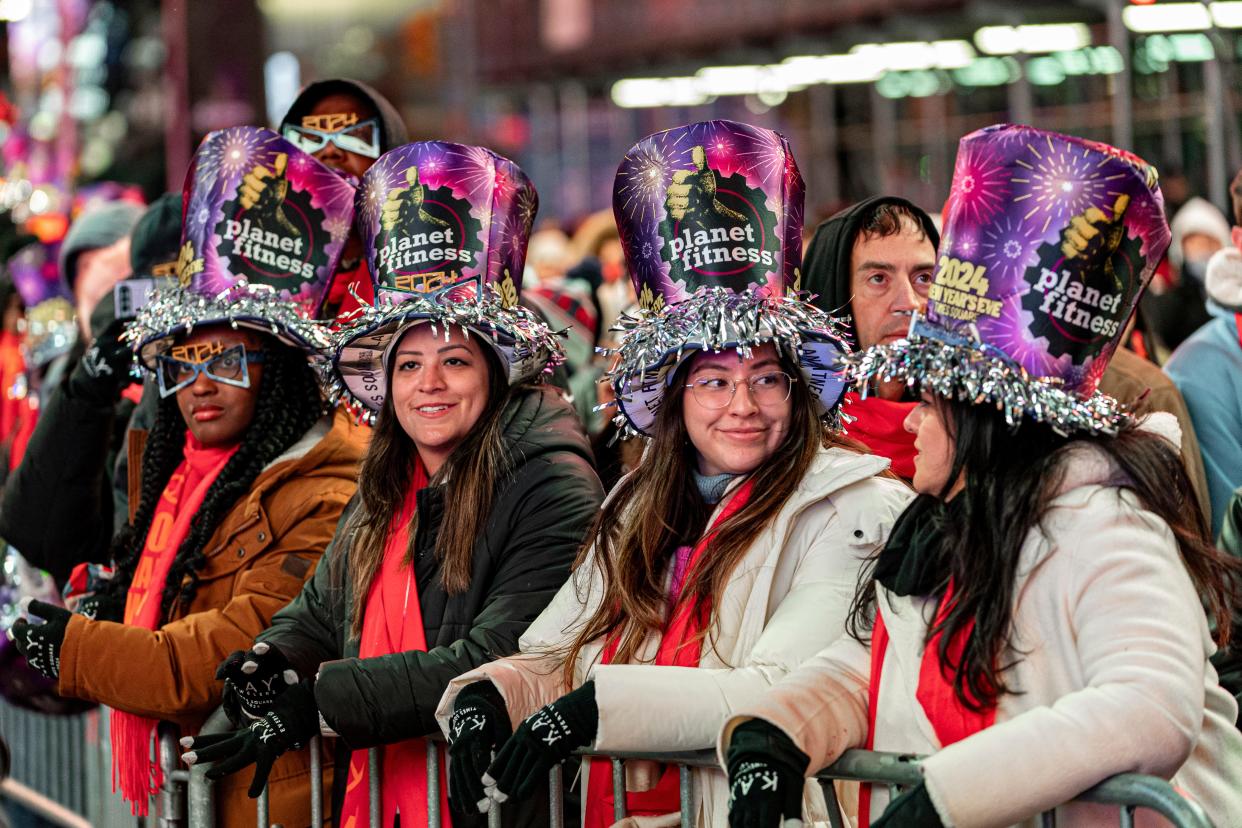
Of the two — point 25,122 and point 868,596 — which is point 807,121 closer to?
point 25,122

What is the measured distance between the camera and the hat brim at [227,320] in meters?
5.04

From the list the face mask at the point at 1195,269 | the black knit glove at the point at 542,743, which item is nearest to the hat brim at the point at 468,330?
the black knit glove at the point at 542,743

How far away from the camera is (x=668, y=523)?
3.97 m

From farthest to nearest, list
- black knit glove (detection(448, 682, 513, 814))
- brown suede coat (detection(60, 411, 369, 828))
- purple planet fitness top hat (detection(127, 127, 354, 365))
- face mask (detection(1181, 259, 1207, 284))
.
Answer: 1. face mask (detection(1181, 259, 1207, 284))
2. purple planet fitness top hat (detection(127, 127, 354, 365))
3. brown suede coat (detection(60, 411, 369, 828))
4. black knit glove (detection(448, 682, 513, 814))

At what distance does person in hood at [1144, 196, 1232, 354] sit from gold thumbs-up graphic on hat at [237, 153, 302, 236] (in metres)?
4.39

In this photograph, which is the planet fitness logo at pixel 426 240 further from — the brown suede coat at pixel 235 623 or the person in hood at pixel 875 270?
the person in hood at pixel 875 270

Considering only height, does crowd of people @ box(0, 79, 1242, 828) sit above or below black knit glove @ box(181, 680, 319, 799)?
above

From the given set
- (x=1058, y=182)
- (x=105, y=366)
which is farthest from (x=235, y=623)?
(x=1058, y=182)

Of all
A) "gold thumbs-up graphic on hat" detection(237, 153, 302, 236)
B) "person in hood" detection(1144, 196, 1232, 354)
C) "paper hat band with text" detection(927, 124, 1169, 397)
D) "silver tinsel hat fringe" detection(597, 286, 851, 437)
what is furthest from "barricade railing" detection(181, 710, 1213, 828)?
"person in hood" detection(1144, 196, 1232, 354)

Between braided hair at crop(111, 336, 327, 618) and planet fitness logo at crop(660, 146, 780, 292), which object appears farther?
braided hair at crop(111, 336, 327, 618)

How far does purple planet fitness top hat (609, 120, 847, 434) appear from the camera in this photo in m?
3.92

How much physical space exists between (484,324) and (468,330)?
6 cm

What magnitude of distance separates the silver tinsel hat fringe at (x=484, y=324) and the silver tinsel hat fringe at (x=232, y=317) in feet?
1.65

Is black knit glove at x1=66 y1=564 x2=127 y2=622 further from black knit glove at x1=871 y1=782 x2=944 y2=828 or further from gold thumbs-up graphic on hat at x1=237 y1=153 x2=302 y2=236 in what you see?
black knit glove at x1=871 y1=782 x2=944 y2=828
